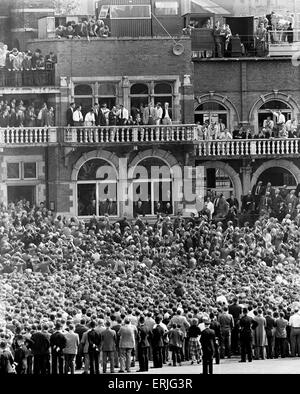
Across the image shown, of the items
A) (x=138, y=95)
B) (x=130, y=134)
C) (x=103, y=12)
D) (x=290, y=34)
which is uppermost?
(x=103, y=12)

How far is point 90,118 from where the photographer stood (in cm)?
1385

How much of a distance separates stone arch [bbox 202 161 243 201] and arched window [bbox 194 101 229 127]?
472mm

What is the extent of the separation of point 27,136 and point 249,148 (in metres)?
2.33

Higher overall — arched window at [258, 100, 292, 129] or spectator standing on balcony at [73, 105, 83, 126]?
arched window at [258, 100, 292, 129]

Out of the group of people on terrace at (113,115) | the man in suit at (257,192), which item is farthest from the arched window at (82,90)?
the man in suit at (257,192)

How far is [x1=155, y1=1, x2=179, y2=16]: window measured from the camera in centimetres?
1353

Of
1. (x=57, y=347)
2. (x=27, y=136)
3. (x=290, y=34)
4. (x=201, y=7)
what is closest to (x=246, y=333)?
(x=57, y=347)

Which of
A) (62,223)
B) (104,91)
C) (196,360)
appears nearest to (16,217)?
(62,223)

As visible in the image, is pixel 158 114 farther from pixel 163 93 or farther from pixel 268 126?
pixel 268 126

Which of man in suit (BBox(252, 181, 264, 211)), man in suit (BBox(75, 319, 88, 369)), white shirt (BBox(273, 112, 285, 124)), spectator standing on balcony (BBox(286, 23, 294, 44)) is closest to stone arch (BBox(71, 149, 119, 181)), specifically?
man in suit (BBox(252, 181, 264, 211))

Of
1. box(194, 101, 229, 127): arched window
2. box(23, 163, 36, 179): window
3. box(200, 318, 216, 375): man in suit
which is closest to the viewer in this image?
box(200, 318, 216, 375): man in suit

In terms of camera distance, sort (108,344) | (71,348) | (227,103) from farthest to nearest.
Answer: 1. (227,103)
2. (108,344)
3. (71,348)

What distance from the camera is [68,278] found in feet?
44.5

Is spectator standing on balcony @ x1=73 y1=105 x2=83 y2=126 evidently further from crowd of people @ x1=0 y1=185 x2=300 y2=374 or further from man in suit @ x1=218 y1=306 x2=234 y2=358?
man in suit @ x1=218 y1=306 x2=234 y2=358
